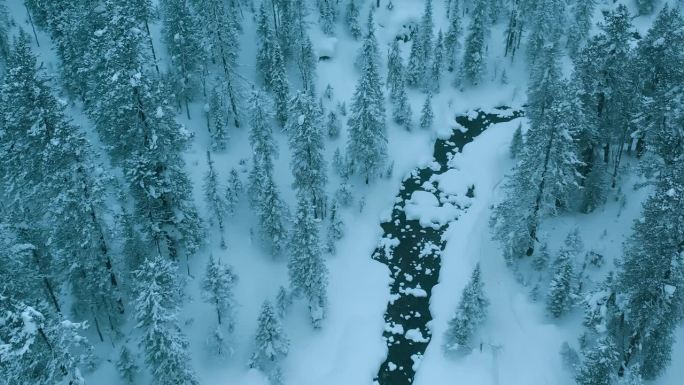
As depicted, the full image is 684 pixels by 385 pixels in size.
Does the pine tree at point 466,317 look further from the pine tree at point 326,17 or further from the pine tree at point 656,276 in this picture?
the pine tree at point 326,17

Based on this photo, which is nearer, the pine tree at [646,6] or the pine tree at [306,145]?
the pine tree at [306,145]

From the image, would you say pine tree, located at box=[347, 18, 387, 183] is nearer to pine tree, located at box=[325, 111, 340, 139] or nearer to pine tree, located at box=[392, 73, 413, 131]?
pine tree, located at box=[325, 111, 340, 139]

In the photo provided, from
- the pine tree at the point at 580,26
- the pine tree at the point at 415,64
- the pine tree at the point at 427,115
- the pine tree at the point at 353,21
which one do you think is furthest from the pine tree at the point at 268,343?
the pine tree at the point at 580,26

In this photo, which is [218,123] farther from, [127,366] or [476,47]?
[476,47]

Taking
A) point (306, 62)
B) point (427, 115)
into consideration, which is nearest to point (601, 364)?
point (427, 115)

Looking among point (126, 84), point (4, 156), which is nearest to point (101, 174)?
point (126, 84)

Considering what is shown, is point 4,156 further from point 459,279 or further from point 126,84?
point 459,279

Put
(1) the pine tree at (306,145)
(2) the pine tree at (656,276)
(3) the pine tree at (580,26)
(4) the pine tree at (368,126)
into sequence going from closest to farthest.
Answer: (2) the pine tree at (656,276)
(1) the pine tree at (306,145)
(4) the pine tree at (368,126)
(3) the pine tree at (580,26)
